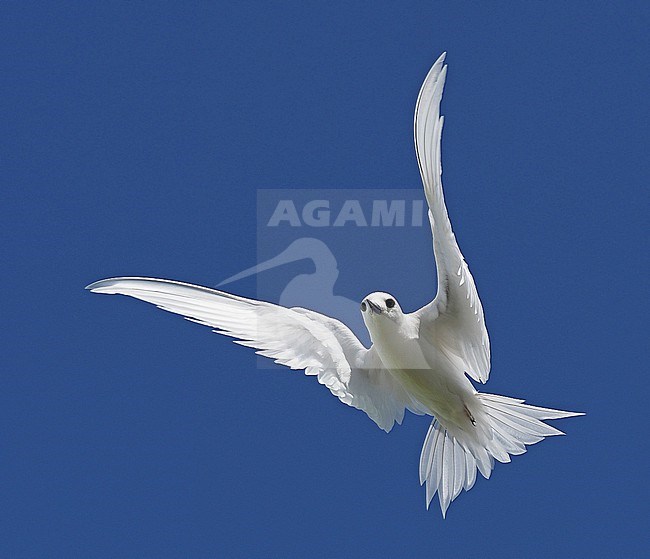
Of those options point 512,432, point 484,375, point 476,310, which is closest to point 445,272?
point 476,310

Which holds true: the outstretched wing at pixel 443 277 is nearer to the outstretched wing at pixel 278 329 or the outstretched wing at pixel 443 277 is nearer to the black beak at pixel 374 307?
the black beak at pixel 374 307

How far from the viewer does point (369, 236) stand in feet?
19.6

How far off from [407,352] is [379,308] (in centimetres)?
30

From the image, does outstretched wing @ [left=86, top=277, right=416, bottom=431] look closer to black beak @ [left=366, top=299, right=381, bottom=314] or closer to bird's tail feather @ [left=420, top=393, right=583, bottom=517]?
black beak @ [left=366, top=299, right=381, bottom=314]

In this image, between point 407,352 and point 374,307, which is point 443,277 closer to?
point 374,307

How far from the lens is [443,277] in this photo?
5.62m

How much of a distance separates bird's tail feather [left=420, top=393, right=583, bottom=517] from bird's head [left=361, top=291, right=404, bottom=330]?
0.74 m

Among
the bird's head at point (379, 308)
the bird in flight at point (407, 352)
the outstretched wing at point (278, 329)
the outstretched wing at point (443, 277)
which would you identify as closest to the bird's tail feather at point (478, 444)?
the bird in flight at point (407, 352)

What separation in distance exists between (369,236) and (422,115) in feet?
3.30

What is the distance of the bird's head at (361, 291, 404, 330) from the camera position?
574 centimetres

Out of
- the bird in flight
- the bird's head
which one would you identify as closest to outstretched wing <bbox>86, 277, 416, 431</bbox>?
the bird in flight

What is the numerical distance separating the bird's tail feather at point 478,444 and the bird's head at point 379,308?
74cm

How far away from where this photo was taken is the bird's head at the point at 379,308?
5.74 m

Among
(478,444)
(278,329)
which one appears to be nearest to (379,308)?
(278,329)
